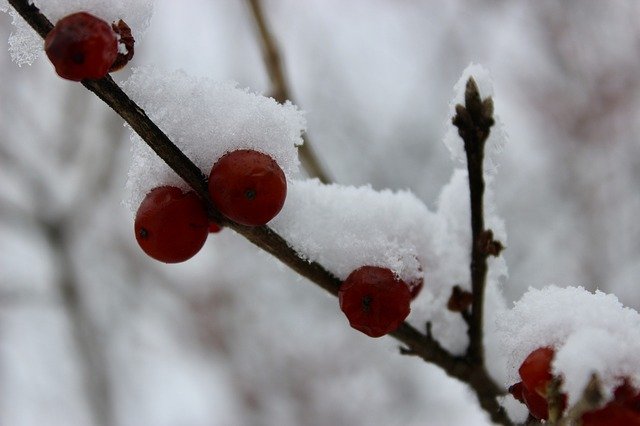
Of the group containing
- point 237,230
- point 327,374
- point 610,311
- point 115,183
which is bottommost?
point 610,311

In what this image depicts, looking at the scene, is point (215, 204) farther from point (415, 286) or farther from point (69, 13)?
point (415, 286)

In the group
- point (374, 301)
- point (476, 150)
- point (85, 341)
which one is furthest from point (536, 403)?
point (85, 341)

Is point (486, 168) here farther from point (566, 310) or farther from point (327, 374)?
point (327, 374)

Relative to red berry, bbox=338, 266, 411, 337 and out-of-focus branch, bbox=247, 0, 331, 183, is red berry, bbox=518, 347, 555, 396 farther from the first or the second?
out-of-focus branch, bbox=247, 0, 331, 183

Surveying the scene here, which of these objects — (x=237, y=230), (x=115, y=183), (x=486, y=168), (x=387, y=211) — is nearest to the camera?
(x=237, y=230)

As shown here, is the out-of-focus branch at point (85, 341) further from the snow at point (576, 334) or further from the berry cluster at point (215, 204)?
the snow at point (576, 334)

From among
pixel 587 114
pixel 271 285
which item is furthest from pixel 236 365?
pixel 587 114
